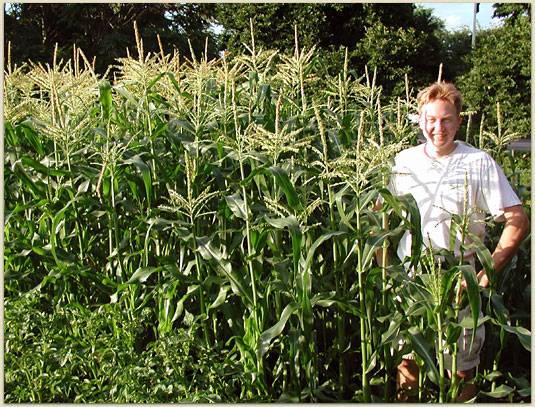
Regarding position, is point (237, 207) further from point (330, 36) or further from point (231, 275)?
point (330, 36)

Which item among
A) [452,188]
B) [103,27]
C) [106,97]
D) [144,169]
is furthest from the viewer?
[103,27]

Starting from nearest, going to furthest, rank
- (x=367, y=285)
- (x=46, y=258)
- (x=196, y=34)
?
(x=367, y=285), (x=46, y=258), (x=196, y=34)

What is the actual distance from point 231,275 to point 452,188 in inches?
48.6

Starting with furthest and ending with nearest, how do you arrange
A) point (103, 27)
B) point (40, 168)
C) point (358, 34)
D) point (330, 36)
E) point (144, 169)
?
point (103, 27) < point (358, 34) < point (330, 36) < point (40, 168) < point (144, 169)

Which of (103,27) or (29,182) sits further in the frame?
(103,27)

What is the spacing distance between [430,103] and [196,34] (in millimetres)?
17222

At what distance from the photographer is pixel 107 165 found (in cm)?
293

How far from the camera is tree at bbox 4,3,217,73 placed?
17.0 m

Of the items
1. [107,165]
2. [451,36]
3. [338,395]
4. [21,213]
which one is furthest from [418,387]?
[451,36]

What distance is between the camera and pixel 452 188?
2.50 meters

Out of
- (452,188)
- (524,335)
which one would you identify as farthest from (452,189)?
(524,335)

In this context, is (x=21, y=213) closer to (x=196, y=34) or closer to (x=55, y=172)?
(x=55, y=172)

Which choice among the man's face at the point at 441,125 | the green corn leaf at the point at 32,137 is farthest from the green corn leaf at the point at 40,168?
the man's face at the point at 441,125

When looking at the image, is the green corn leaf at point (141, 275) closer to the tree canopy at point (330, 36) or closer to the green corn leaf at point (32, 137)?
the green corn leaf at point (32, 137)
